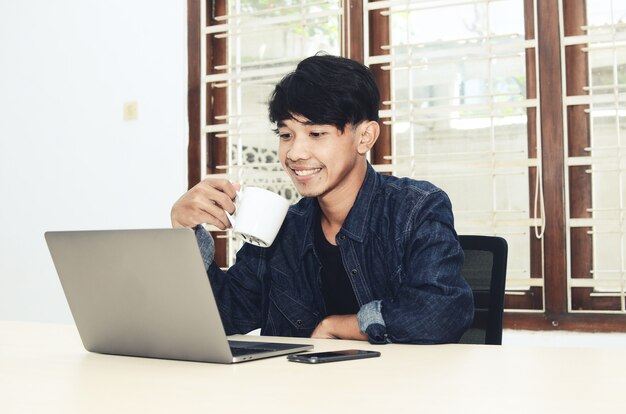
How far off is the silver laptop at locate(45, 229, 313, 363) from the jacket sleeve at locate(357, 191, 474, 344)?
0.21m

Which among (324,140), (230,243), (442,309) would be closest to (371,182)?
(324,140)

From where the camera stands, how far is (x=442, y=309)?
135 cm

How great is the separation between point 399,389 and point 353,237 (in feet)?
2.57

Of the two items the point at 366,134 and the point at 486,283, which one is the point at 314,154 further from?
the point at 486,283

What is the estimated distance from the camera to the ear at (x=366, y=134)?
5.62 feet

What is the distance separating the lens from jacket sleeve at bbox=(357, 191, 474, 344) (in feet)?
4.29

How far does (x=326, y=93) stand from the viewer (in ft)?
5.32

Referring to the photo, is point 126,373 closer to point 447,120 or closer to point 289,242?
point 289,242

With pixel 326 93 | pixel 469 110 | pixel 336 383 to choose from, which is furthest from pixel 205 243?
pixel 469 110

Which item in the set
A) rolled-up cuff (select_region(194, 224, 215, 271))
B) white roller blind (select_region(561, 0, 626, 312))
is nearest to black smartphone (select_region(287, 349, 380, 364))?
rolled-up cuff (select_region(194, 224, 215, 271))

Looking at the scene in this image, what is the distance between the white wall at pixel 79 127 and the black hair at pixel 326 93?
171 cm

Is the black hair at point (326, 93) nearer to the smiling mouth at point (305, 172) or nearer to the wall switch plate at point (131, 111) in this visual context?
the smiling mouth at point (305, 172)

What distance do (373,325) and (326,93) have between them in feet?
1.75

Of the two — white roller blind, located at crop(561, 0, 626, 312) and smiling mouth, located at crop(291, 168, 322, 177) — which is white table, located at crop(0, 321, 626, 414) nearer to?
smiling mouth, located at crop(291, 168, 322, 177)
